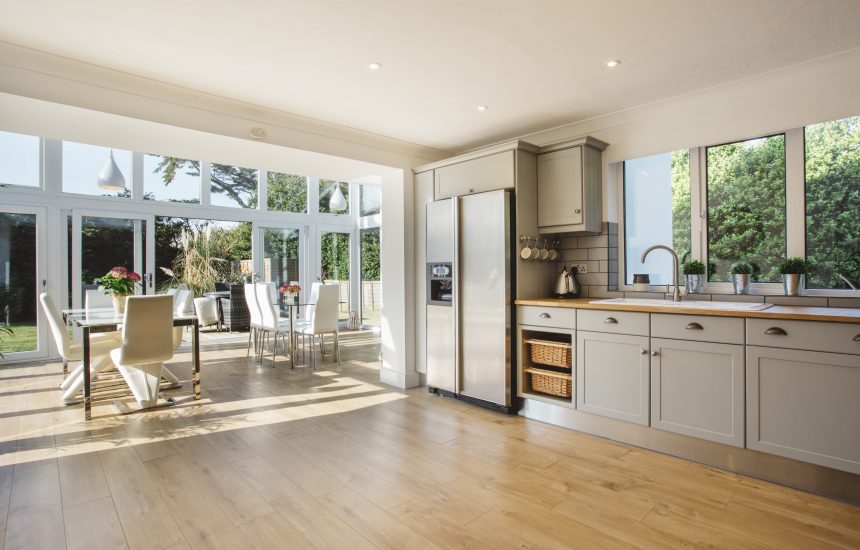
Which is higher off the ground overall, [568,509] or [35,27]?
[35,27]

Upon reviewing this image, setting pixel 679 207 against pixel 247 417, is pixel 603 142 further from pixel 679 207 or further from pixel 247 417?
pixel 247 417

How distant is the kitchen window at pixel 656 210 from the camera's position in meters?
3.45

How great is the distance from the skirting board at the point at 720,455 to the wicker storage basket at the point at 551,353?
1.08 ft

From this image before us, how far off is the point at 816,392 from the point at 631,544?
1.32 metres

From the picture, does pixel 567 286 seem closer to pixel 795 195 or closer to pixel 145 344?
pixel 795 195

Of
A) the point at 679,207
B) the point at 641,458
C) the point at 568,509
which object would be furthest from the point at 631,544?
the point at 679,207

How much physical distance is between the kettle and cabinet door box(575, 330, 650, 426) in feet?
2.15

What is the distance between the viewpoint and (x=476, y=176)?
3.94m

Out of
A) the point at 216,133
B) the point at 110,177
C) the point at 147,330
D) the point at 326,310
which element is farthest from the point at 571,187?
the point at 110,177

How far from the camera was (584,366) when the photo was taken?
3.19 m

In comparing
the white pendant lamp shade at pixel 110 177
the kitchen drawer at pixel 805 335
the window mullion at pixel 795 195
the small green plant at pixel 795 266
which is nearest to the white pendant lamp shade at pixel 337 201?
the white pendant lamp shade at pixel 110 177

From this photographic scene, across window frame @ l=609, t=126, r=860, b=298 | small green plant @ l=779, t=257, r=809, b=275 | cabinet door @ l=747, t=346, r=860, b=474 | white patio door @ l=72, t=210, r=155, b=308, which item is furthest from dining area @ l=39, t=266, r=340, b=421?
small green plant @ l=779, t=257, r=809, b=275

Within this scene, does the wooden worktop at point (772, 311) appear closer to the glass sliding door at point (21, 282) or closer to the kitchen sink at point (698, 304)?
the kitchen sink at point (698, 304)

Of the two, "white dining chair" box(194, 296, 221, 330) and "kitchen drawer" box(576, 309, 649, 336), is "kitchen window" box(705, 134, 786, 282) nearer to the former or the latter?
"kitchen drawer" box(576, 309, 649, 336)
